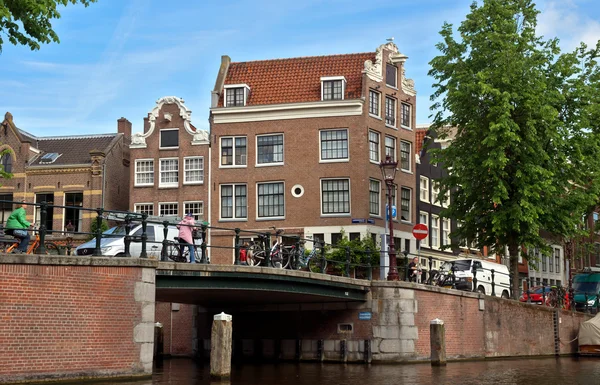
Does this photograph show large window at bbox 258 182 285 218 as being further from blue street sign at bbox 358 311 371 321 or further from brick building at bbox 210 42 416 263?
blue street sign at bbox 358 311 371 321

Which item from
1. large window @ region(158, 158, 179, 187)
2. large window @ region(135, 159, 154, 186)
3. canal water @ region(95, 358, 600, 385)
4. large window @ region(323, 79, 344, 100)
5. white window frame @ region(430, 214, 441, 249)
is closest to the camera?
canal water @ region(95, 358, 600, 385)

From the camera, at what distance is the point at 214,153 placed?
42094mm

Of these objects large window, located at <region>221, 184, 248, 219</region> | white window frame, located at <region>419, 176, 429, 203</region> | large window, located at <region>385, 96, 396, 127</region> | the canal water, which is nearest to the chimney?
Result: large window, located at <region>221, 184, 248, 219</region>

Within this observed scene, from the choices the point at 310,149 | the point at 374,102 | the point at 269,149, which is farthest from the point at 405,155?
the point at 269,149

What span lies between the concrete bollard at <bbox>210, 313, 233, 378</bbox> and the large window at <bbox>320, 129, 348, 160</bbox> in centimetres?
2248

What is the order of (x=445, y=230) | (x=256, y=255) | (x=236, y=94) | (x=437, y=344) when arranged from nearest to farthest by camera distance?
(x=437, y=344) → (x=256, y=255) → (x=236, y=94) → (x=445, y=230)

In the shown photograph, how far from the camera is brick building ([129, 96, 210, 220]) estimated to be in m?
42.2

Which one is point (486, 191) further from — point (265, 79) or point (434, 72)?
point (265, 79)

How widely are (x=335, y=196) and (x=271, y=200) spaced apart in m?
3.09

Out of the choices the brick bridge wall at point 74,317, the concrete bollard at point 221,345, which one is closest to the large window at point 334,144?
the concrete bollard at point 221,345

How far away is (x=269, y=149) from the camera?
4156 cm

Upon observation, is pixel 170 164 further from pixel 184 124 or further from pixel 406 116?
pixel 406 116

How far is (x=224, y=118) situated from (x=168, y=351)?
552 inches

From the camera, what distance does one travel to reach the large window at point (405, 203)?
42781mm
